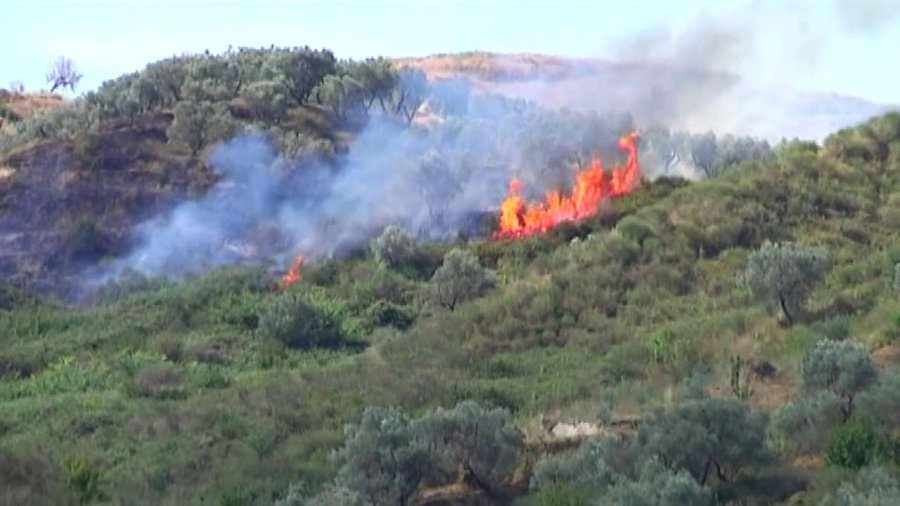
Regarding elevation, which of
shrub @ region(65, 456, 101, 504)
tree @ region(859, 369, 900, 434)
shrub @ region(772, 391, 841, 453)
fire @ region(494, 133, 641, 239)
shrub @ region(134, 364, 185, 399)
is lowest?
shrub @ region(134, 364, 185, 399)

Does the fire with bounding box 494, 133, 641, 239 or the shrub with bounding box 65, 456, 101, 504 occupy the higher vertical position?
the fire with bounding box 494, 133, 641, 239

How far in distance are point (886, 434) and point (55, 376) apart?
1672 cm

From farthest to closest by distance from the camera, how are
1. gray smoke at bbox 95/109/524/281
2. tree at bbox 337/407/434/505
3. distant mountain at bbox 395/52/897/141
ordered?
distant mountain at bbox 395/52/897/141, gray smoke at bbox 95/109/524/281, tree at bbox 337/407/434/505

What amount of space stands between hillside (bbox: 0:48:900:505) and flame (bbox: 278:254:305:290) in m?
0.21

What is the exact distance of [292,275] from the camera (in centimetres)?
3781

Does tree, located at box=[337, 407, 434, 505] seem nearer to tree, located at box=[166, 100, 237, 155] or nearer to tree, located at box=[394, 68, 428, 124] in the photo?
tree, located at box=[166, 100, 237, 155]

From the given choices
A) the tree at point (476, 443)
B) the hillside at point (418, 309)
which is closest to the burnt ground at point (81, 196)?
the hillside at point (418, 309)

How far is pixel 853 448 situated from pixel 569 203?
2398 centimetres

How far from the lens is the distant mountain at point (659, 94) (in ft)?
175

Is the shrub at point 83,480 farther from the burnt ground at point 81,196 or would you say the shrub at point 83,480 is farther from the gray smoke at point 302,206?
the gray smoke at point 302,206

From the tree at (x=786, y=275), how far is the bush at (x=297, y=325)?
940 centimetres

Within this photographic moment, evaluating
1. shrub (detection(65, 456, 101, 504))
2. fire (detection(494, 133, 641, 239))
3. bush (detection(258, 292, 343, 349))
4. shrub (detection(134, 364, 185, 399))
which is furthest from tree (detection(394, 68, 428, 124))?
shrub (detection(65, 456, 101, 504))

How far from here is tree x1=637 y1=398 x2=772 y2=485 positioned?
17906 millimetres

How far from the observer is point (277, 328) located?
103ft
